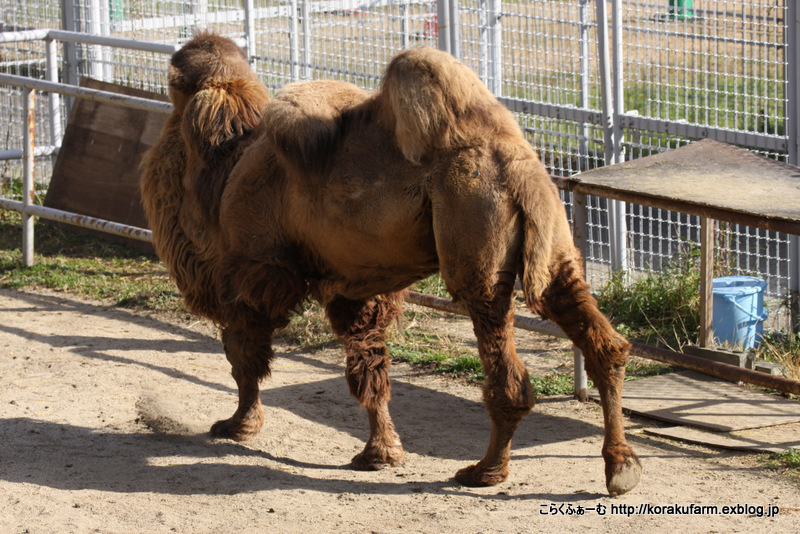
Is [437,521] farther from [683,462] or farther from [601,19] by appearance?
[601,19]

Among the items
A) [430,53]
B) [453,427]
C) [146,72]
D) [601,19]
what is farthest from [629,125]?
[146,72]

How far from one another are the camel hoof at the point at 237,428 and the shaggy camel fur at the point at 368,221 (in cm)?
1

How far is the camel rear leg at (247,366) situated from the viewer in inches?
189

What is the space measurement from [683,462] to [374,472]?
147cm

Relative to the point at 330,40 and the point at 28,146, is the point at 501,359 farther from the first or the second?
the point at 330,40

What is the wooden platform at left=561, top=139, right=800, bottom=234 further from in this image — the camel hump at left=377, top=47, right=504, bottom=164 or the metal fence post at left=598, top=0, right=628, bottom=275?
the metal fence post at left=598, top=0, right=628, bottom=275

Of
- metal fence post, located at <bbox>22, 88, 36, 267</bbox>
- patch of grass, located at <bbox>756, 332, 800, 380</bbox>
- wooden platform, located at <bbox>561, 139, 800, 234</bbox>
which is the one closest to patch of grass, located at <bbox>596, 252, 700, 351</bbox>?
patch of grass, located at <bbox>756, 332, 800, 380</bbox>

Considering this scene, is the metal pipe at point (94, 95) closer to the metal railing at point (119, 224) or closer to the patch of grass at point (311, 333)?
the metal railing at point (119, 224)

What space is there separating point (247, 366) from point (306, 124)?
1.35 m

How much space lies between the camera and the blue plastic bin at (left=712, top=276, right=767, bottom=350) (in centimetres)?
617

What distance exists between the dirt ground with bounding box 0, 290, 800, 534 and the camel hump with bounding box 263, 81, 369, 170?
151 centimetres

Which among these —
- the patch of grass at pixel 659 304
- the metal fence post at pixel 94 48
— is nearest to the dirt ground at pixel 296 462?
the patch of grass at pixel 659 304

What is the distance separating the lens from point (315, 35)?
9555 mm

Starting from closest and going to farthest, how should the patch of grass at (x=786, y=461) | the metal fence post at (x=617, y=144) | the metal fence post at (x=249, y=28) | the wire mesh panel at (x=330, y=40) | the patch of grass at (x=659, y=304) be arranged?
the patch of grass at (x=786, y=461), the patch of grass at (x=659, y=304), the metal fence post at (x=617, y=144), the metal fence post at (x=249, y=28), the wire mesh panel at (x=330, y=40)
